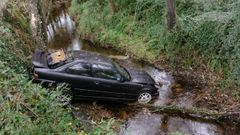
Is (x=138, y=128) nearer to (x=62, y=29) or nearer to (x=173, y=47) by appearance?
(x=173, y=47)

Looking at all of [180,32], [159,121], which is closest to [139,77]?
[159,121]

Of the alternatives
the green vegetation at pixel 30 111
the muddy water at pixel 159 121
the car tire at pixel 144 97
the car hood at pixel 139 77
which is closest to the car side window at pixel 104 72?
the car hood at pixel 139 77

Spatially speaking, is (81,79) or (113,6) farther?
(113,6)

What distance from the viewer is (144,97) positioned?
10.2m

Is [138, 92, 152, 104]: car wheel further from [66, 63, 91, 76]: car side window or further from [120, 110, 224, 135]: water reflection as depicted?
[66, 63, 91, 76]: car side window

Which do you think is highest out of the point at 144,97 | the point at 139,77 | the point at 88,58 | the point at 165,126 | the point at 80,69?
the point at 88,58

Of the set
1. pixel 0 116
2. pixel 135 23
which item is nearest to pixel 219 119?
pixel 0 116

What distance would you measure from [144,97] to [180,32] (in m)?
4.11

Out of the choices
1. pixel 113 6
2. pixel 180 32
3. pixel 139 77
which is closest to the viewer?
pixel 139 77

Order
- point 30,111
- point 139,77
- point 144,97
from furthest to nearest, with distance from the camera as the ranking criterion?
1. point 139,77
2. point 144,97
3. point 30,111

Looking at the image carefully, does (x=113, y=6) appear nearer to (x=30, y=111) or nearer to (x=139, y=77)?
(x=139, y=77)

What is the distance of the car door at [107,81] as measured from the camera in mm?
9531

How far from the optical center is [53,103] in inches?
242

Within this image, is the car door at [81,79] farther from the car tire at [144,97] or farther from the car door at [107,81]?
the car tire at [144,97]
